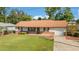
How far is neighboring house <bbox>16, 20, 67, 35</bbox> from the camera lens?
6195mm

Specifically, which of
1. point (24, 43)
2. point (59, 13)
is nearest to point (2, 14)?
point (24, 43)

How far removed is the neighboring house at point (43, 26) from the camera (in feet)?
20.3

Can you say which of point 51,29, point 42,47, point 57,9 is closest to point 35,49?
point 42,47

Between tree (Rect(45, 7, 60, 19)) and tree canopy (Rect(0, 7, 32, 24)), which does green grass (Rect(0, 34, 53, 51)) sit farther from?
tree (Rect(45, 7, 60, 19))

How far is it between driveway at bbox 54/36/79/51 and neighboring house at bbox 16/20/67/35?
13 cm

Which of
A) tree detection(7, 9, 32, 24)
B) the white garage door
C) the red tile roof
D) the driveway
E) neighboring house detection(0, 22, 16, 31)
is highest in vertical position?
tree detection(7, 9, 32, 24)

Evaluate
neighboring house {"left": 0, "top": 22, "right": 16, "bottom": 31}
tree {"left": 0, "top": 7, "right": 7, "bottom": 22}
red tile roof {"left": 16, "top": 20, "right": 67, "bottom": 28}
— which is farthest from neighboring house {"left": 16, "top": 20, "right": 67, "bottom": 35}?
tree {"left": 0, "top": 7, "right": 7, "bottom": 22}

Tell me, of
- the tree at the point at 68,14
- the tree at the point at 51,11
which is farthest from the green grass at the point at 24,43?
the tree at the point at 68,14

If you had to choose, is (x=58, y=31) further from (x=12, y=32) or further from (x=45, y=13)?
(x=12, y=32)

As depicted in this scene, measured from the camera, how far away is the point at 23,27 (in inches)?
247

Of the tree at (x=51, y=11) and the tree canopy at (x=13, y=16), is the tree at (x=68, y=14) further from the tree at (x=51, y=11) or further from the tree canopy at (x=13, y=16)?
the tree canopy at (x=13, y=16)

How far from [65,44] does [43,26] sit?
23.2 inches

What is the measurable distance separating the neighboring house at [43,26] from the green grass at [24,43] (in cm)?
17
